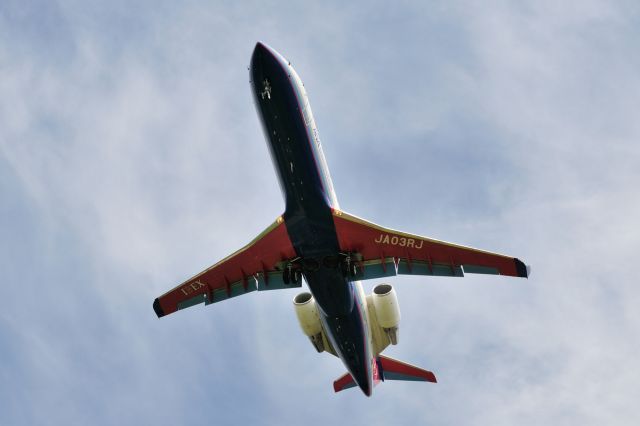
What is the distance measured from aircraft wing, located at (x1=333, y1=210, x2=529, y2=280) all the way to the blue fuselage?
2.46ft

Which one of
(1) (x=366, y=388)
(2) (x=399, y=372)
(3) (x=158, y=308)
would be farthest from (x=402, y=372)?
(3) (x=158, y=308)

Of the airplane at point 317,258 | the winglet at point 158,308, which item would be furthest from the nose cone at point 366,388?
the winglet at point 158,308

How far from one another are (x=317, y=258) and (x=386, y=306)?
476cm

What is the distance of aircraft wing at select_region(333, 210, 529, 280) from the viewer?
89.2 feet

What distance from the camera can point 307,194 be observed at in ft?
85.2

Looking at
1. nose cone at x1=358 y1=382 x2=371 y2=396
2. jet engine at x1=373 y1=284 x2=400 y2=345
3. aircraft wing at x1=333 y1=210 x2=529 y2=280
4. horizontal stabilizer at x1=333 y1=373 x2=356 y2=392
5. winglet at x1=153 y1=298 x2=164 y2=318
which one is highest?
aircraft wing at x1=333 y1=210 x2=529 y2=280

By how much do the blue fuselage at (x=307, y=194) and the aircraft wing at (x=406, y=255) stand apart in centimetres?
75

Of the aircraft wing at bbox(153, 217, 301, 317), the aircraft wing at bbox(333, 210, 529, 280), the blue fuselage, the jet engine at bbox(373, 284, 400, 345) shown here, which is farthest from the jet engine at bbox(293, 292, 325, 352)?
the aircraft wing at bbox(333, 210, 529, 280)

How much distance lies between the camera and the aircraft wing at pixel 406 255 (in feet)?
89.2

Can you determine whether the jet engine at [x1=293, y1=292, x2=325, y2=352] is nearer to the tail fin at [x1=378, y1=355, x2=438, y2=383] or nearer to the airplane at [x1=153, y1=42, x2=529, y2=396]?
the airplane at [x1=153, y1=42, x2=529, y2=396]

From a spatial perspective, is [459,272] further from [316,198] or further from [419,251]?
[316,198]

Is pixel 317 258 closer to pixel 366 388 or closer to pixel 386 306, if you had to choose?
pixel 386 306

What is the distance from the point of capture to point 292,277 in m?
28.5

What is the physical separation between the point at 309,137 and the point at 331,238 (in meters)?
4.26
